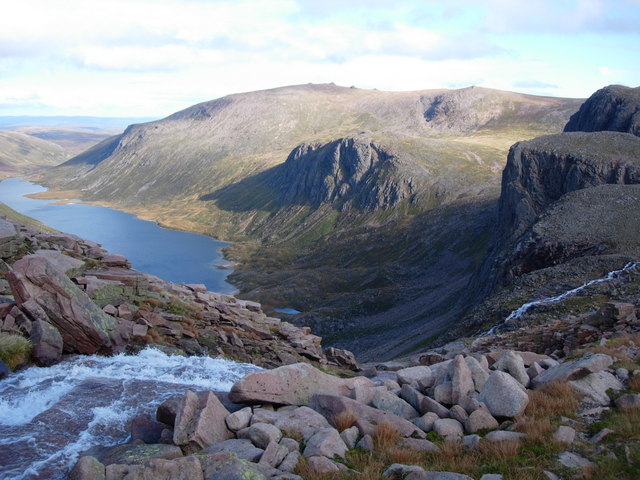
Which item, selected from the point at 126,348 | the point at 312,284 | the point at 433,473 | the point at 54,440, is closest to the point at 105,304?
the point at 126,348

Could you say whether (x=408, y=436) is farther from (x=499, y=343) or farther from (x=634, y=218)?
(x=634, y=218)

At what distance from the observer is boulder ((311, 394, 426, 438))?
1433 cm

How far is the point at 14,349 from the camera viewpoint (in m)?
20.7

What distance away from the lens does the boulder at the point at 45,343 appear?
21.2 m

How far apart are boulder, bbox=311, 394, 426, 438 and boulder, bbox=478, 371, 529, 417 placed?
2764 millimetres

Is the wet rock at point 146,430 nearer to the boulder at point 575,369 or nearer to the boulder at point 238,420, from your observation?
the boulder at point 238,420

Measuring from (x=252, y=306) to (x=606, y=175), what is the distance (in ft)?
221

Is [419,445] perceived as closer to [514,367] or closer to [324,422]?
[324,422]

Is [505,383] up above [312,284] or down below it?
above

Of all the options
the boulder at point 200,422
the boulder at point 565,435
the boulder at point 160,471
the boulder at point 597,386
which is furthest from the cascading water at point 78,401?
the boulder at point 597,386

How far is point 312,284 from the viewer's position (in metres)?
142

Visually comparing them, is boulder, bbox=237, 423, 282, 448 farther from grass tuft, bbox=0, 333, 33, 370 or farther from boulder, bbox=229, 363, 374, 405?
grass tuft, bbox=0, 333, 33, 370

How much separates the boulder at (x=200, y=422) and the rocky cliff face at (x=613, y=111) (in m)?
132

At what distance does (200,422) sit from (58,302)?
1355 cm
